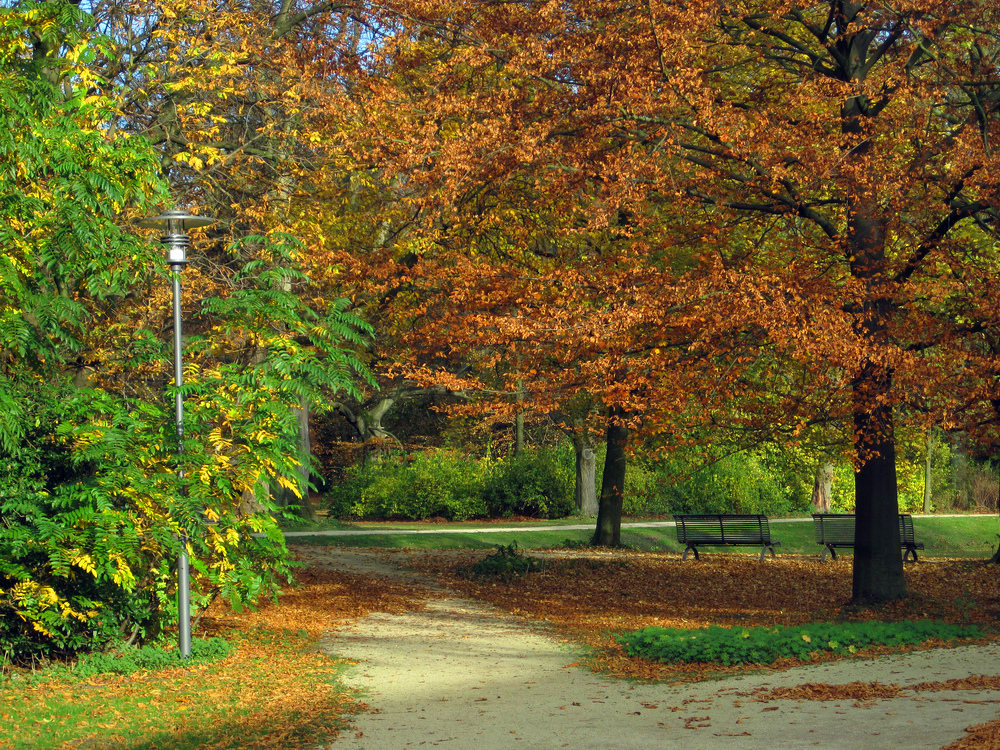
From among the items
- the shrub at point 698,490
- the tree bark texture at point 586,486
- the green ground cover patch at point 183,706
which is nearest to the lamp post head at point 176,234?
the green ground cover patch at point 183,706

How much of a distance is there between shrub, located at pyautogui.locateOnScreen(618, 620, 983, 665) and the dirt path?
0.44 meters

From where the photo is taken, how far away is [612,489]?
20.0 m

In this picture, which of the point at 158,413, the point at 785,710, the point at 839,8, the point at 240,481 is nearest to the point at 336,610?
the point at 240,481

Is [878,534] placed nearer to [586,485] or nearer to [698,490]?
[586,485]

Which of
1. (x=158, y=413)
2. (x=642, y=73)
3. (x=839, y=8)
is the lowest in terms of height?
(x=158, y=413)

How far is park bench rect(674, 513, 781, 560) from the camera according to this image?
757 inches

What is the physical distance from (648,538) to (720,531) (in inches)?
191

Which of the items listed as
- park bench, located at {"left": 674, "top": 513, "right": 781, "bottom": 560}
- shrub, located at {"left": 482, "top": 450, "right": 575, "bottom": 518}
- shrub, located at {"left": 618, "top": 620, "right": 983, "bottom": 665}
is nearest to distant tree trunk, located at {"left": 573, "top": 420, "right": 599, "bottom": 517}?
shrub, located at {"left": 482, "top": 450, "right": 575, "bottom": 518}

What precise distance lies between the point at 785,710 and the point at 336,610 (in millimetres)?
7554

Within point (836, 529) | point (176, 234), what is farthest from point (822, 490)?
point (176, 234)

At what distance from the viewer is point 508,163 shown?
38.8 feet

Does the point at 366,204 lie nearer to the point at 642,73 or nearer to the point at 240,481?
the point at 642,73

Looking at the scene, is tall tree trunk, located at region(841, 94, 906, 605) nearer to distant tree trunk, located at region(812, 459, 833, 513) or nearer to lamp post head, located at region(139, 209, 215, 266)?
lamp post head, located at region(139, 209, 215, 266)

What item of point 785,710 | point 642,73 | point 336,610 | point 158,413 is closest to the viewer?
point 785,710
